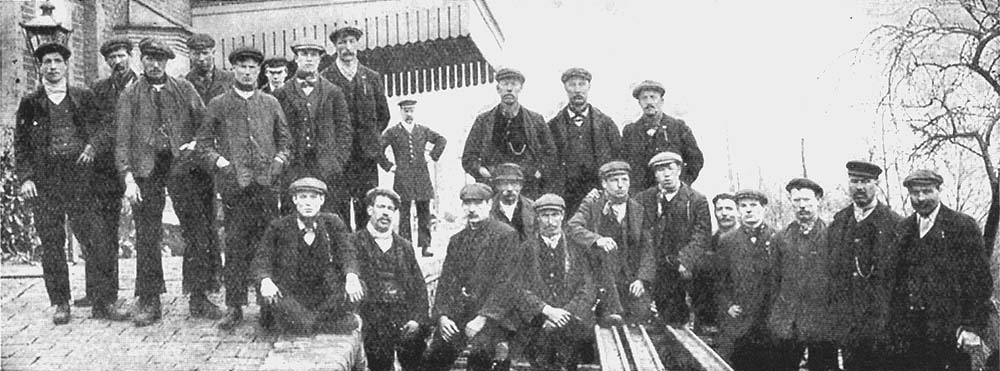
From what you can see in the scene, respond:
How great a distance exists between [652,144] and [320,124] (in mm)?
2303

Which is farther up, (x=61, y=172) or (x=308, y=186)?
(x=61, y=172)

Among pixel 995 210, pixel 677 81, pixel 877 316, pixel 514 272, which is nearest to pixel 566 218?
pixel 514 272

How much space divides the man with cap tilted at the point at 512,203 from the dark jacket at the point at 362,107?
34.8 inches

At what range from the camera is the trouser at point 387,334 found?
17.9 ft

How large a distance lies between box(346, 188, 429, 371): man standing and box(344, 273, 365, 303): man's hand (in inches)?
4.8

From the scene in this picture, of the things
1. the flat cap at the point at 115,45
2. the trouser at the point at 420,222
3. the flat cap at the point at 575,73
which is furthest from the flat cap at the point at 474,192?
the trouser at the point at 420,222

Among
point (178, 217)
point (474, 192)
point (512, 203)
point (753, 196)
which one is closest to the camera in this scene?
point (474, 192)

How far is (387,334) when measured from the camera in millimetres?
5477

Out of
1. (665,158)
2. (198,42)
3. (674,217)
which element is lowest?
(674,217)

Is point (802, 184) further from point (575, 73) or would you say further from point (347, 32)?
point (347, 32)

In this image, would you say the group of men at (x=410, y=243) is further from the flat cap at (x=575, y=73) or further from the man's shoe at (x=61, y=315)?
the flat cap at (x=575, y=73)

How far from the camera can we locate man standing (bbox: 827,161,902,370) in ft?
17.6

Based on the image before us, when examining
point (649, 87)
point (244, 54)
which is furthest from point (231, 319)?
point (649, 87)

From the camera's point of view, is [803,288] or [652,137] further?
[652,137]
